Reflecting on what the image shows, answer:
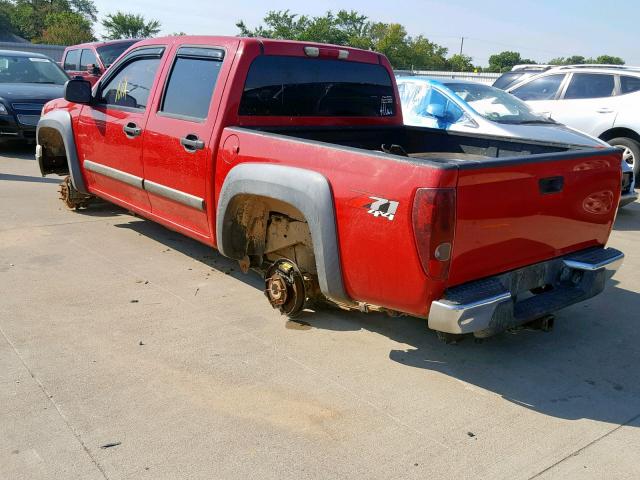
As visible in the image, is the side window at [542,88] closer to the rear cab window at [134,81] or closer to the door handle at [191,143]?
the rear cab window at [134,81]

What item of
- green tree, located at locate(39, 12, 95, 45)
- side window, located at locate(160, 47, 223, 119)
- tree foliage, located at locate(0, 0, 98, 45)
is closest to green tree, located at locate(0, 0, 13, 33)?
tree foliage, located at locate(0, 0, 98, 45)

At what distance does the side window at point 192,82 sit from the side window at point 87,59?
34.1 feet

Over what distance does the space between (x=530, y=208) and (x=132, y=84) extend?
3.69m

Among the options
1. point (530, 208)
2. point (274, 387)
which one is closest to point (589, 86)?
point (530, 208)

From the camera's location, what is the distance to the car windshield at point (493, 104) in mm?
7971

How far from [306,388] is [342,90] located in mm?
2674

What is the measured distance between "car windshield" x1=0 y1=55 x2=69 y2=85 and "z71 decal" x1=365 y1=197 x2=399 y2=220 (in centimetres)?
1051

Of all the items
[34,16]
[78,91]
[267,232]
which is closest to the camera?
[267,232]

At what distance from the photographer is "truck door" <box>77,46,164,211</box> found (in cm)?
526

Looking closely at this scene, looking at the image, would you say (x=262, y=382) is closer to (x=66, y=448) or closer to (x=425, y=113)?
→ (x=66, y=448)

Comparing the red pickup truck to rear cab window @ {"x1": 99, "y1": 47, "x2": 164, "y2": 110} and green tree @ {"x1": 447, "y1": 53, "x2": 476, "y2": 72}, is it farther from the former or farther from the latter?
green tree @ {"x1": 447, "y1": 53, "x2": 476, "y2": 72}

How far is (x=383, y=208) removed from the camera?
Answer: 10.5ft

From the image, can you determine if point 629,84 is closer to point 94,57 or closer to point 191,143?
point 191,143

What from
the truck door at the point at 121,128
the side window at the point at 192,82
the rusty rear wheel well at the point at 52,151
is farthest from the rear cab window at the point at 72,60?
the side window at the point at 192,82
